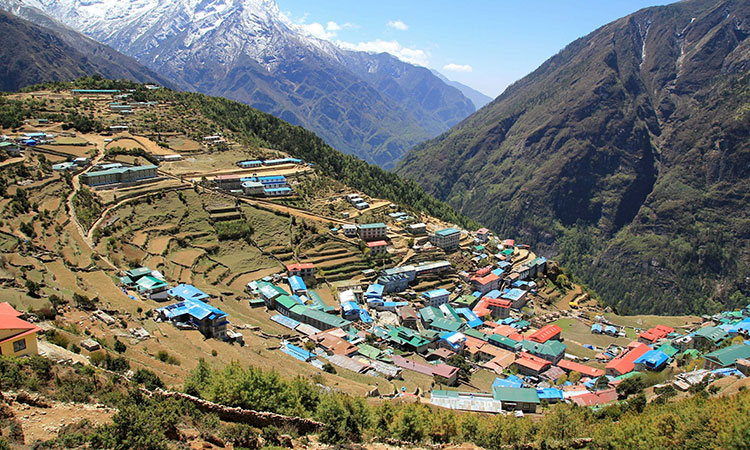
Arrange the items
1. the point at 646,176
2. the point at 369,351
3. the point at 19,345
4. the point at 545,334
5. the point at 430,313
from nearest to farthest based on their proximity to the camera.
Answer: the point at 19,345 → the point at 369,351 → the point at 545,334 → the point at 430,313 → the point at 646,176

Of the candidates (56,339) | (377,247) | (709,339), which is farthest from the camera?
(377,247)

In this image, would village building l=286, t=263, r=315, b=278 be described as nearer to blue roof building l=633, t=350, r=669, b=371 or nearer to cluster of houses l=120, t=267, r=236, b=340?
cluster of houses l=120, t=267, r=236, b=340

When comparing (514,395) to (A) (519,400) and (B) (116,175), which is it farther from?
(B) (116,175)

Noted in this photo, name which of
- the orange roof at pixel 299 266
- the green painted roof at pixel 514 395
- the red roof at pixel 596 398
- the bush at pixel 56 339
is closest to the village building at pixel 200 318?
the bush at pixel 56 339

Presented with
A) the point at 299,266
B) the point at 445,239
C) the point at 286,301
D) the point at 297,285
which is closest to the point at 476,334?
the point at 445,239

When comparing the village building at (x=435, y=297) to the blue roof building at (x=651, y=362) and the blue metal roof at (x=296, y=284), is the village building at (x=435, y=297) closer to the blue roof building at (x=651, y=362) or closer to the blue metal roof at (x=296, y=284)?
the blue metal roof at (x=296, y=284)
